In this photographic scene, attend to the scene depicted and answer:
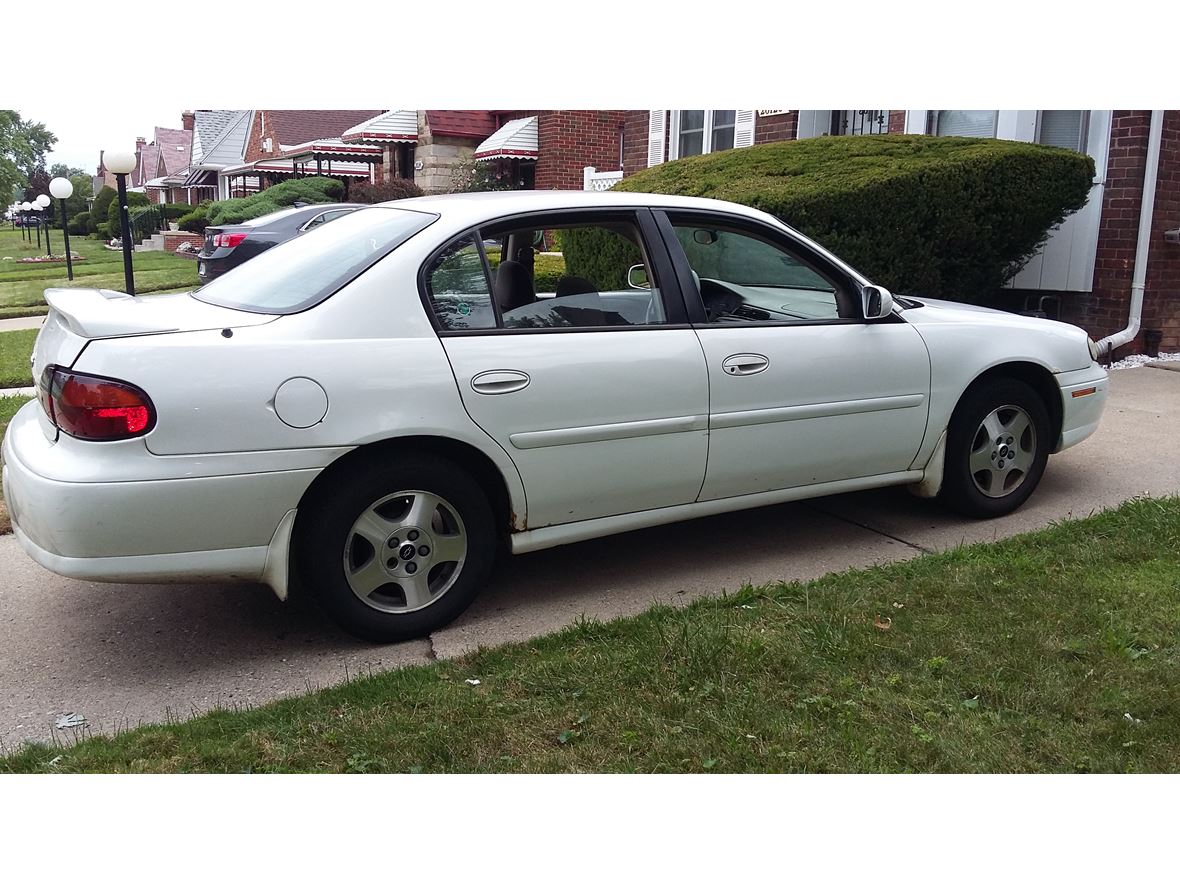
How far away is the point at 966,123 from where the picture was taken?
416 inches

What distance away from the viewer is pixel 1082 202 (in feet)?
29.9

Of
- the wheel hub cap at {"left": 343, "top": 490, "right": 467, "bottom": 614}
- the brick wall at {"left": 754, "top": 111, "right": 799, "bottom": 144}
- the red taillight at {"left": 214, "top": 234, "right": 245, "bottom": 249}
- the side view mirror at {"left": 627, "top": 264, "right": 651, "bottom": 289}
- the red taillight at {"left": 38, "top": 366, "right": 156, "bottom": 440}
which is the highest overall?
the brick wall at {"left": 754, "top": 111, "right": 799, "bottom": 144}

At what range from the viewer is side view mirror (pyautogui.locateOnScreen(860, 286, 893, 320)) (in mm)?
4762

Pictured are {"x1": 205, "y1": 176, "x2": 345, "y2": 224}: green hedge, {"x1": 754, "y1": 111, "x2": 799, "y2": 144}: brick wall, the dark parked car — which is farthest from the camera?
{"x1": 205, "y1": 176, "x2": 345, "y2": 224}: green hedge

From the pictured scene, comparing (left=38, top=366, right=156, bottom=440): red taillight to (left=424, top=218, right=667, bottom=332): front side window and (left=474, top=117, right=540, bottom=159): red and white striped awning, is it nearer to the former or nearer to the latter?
(left=424, top=218, right=667, bottom=332): front side window

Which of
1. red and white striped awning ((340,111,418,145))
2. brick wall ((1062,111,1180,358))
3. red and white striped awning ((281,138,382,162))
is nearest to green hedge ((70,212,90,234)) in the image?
red and white striped awning ((281,138,382,162))

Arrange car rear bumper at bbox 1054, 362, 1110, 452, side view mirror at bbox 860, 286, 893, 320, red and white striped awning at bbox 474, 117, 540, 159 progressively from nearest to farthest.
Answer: side view mirror at bbox 860, 286, 893, 320
car rear bumper at bbox 1054, 362, 1110, 452
red and white striped awning at bbox 474, 117, 540, 159

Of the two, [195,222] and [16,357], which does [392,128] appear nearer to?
[195,222]

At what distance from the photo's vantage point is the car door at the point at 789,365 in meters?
4.48

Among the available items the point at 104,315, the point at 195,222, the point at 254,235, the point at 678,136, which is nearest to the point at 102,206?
the point at 195,222

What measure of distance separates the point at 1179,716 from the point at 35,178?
50285 millimetres

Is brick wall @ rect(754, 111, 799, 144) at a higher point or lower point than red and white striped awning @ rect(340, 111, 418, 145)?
lower

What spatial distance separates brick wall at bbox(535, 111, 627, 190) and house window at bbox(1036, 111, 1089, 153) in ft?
41.4

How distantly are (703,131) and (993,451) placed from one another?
9.95m
